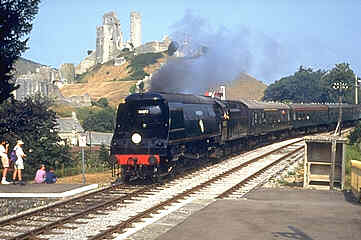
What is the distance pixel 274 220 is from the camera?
11.6 metres

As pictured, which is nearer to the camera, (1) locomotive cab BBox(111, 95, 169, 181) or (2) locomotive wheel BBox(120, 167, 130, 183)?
(1) locomotive cab BBox(111, 95, 169, 181)

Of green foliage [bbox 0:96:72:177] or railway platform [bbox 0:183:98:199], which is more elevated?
green foliage [bbox 0:96:72:177]

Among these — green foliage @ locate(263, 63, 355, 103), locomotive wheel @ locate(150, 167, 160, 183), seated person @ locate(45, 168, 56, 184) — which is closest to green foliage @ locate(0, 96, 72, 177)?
seated person @ locate(45, 168, 56, 184)

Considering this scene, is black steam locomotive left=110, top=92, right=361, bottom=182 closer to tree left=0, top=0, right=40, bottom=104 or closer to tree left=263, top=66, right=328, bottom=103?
tree left=0, top=0, right=40, bottom=104

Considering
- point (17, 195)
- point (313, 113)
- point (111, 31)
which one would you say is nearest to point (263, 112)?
point (313, 113)

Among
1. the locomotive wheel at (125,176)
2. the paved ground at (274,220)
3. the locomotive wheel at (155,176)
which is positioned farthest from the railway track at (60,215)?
the paved ground at (274,220)

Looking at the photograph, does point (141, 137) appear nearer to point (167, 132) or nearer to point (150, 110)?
point (167, 132)

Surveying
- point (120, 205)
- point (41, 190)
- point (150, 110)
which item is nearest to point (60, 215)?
point (120, 205)

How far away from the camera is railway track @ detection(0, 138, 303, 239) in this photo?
37.6 ft

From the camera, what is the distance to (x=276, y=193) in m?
16.2

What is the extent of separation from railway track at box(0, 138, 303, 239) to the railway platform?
30.6 inches

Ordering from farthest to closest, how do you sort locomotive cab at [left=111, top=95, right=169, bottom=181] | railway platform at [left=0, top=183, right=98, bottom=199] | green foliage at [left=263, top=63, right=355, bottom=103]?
green foliage at [left=263, top=63, right=355, bottom=103] < locomotive cab at [left=111, top=95, right=169, bottom=181] < railway platform at [left=0, top=183, right=98, bottom=199]

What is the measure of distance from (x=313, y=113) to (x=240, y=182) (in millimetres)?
32219

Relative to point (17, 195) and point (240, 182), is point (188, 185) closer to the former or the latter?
point (240, 182)
